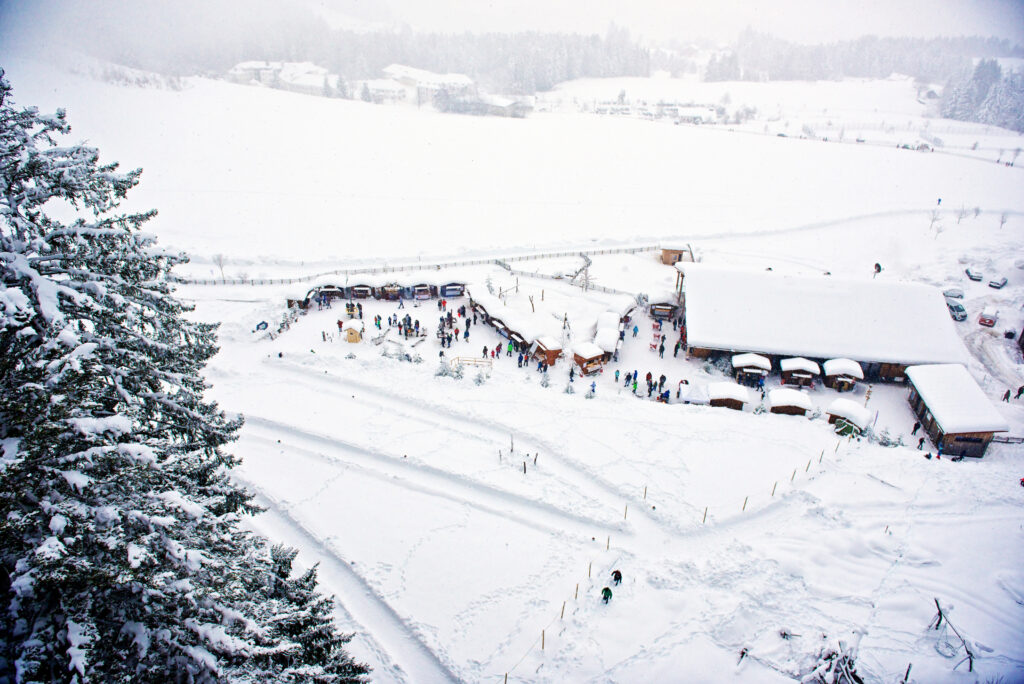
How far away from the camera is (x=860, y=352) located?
25281mm

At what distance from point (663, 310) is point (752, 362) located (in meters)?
6.66

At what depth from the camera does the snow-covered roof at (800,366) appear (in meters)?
24.5

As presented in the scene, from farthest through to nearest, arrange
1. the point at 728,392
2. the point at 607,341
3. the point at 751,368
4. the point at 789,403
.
Answer: 1. the point at 607,341
2. the point at 751,368
3. the point at 728,392
4. the point at 789,403

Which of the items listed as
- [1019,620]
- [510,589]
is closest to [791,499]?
[1019,620]

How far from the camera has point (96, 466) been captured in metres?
5.59

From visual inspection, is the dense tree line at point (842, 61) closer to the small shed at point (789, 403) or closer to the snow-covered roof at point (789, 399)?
the snow-covered roof at point (789, 399)

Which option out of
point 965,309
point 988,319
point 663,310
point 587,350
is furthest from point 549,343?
point 965,309

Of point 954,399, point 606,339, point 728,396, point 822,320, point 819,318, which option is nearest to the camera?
point 954,399

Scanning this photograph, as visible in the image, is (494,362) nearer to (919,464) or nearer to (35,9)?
(919,464)

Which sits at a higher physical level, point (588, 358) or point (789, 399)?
point (588, 358)

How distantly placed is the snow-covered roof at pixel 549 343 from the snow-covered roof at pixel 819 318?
22.4 ft

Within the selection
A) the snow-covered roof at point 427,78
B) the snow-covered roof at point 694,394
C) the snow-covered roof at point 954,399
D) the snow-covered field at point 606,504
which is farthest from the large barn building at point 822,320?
the snow-covered roof at point 427,78

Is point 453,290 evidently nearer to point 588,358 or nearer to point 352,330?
point 352,330

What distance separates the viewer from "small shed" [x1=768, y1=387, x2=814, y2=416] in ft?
71.8
